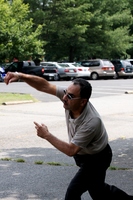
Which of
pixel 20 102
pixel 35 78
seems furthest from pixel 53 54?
pixel 35 78

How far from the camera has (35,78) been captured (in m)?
5.07

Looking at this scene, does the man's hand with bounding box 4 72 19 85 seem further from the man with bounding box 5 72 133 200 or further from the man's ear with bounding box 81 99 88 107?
the man's ear with bounding box 81 99 88 107

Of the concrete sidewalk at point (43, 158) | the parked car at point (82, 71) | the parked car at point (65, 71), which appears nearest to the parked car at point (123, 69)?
the parked car at point (82, 71)

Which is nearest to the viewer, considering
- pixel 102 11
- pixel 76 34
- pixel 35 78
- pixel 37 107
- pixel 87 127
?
pixel 87 127

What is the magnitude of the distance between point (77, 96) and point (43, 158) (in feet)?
14.4

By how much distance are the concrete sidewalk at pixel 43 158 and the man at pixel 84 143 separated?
1626 millimetres

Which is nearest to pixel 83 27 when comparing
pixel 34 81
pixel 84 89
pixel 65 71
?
pixel 65 71

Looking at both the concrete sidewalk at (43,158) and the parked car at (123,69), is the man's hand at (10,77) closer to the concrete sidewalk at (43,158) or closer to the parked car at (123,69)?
the concrete sidewalk at (43,158)

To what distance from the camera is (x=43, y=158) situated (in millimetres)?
8586

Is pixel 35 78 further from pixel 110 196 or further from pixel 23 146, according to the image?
pixel 23 146

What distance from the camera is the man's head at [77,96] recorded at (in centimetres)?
436

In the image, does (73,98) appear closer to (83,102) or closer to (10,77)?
(83,102)

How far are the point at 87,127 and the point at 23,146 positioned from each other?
5549mm

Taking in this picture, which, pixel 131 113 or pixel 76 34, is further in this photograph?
pixel 76 34
